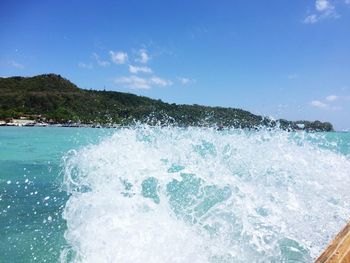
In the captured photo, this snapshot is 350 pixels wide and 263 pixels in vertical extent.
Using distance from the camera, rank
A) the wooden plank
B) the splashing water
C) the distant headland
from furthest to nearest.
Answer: the distant headland < the splashing water < the wooden plank

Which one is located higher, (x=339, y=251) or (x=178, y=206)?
(x=339, y=251)

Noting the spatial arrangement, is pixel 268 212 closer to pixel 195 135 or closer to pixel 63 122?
pixel 195 135

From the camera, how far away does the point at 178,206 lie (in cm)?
751

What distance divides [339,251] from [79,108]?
129 m

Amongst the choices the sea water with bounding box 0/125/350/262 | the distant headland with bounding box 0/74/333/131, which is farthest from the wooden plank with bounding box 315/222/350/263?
the distant headland with bounding box 0/74/333/131

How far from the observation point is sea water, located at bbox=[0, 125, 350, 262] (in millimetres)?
5387

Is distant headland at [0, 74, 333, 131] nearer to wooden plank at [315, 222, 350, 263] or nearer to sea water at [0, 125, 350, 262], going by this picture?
sea water at [0, 125, 350, 262]

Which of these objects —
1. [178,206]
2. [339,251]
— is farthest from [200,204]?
[339,251]

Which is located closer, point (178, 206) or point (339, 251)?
point (339, 251)

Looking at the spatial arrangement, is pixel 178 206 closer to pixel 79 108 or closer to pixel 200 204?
pixel 200 204

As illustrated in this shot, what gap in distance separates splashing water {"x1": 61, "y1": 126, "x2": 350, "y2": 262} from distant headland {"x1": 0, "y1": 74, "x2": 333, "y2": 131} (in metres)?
79.0

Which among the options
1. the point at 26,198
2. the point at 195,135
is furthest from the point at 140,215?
the point at 195,135

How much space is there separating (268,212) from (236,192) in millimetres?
786

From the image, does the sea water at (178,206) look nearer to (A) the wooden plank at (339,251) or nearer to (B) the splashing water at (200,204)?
(B) the splashing water at (200,204)
